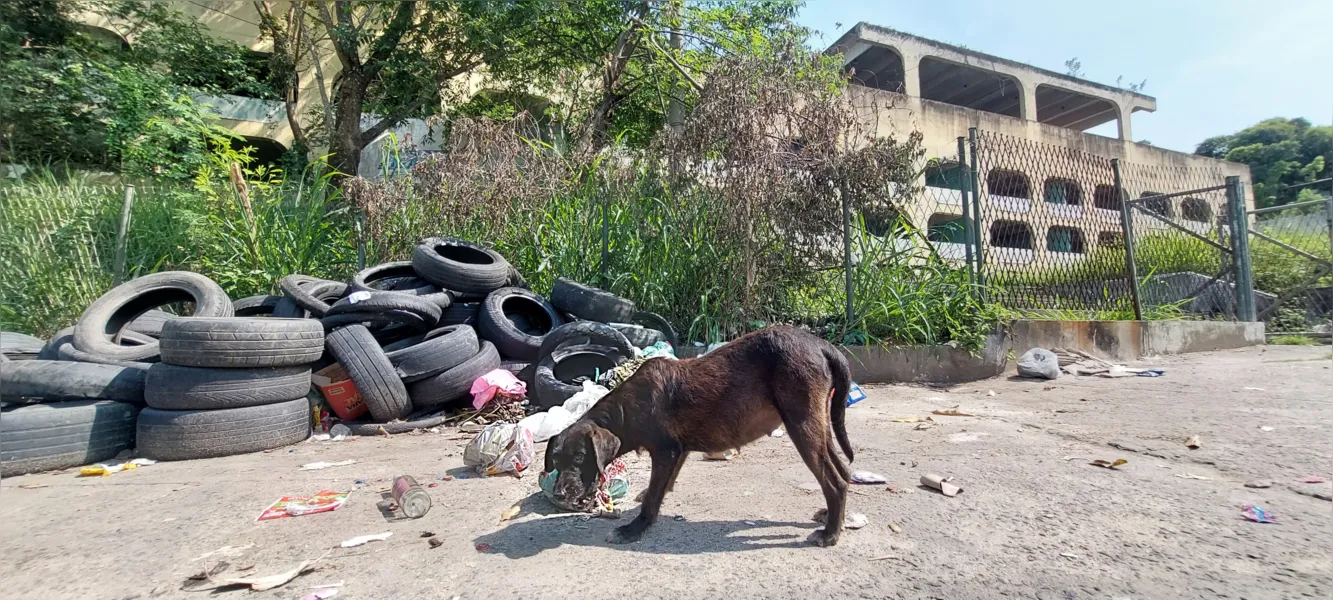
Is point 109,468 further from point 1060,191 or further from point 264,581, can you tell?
point 1060,191

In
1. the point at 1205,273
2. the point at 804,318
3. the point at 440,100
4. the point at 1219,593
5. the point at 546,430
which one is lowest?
the point at 1219,593

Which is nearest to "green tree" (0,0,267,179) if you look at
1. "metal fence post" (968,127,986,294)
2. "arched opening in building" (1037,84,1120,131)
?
"metal fence post" (968,127,986,294)

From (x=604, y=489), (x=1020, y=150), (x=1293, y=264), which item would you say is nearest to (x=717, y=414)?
(x=604, y=489)

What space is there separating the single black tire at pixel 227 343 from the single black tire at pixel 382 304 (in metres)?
0.69

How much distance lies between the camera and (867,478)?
346 centimetres

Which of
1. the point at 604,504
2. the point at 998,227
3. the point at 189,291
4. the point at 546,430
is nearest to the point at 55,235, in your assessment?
the point at 189,291

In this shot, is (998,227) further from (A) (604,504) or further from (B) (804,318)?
(A) (604,504)

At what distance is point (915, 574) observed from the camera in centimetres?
Answer: 238

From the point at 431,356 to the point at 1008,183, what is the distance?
7157 millimetres

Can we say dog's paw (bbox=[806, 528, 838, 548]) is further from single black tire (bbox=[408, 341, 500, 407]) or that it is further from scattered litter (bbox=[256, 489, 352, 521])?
single black tire (bbox=[408, 341, 500, 407])

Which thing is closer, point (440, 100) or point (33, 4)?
point (33, 4)

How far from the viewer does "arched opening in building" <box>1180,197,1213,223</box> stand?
952 centimetres

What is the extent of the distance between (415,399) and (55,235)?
6056 mm

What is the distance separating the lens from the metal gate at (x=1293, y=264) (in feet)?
30.7
